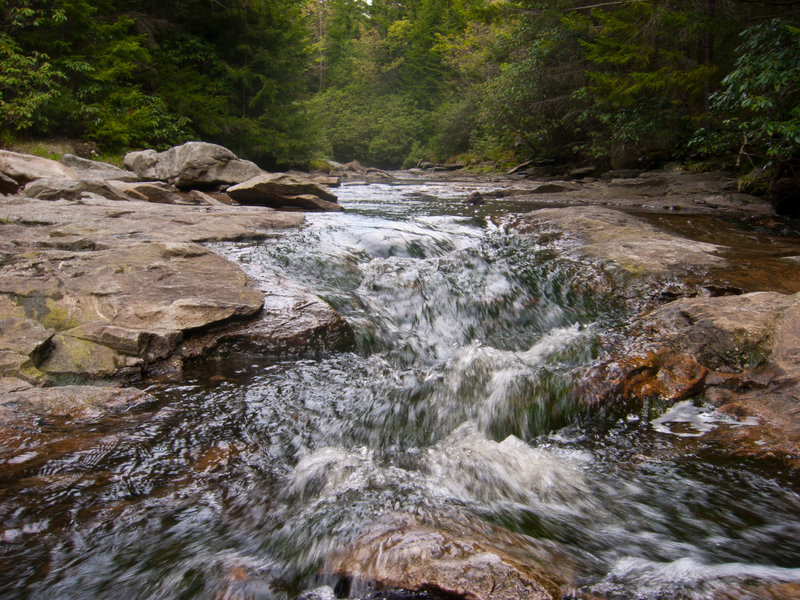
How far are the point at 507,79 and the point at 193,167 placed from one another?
1207cm

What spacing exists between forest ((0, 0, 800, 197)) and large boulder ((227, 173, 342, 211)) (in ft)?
19.9

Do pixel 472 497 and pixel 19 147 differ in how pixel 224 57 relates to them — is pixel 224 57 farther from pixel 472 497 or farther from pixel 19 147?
pixel 472 497

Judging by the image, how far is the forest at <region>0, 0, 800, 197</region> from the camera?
768cm

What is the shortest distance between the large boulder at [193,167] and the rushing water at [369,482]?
8433 mm

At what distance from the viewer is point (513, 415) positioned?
2.87 meters

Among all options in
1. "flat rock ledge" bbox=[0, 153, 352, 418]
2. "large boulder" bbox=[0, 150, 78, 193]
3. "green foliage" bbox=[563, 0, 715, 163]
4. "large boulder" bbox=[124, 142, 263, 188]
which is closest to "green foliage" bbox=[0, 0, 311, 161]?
"large boulder" bbox=[124, 142, 263, 188]

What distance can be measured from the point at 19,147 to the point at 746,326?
15.1 meters

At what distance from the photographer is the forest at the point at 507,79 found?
768 cm

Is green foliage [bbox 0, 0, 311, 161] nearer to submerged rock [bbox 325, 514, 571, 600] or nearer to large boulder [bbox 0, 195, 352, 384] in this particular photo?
large boulder [bbox 0, 195, 352, 384]

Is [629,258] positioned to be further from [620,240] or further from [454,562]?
[454,562]

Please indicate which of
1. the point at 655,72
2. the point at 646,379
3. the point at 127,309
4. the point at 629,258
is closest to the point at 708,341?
the point at 646,379

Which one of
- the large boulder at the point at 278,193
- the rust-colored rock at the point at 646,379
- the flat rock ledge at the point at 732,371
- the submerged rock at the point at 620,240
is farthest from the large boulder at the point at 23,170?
the flat rock ledge at the point at 732,371

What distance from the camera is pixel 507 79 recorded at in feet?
54.2

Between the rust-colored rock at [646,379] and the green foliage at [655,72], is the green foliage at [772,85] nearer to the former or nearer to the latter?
the green foliage at [655,72]
